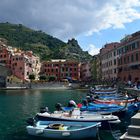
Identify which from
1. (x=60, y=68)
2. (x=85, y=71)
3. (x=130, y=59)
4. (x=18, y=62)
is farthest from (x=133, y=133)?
(x=85, y=71)

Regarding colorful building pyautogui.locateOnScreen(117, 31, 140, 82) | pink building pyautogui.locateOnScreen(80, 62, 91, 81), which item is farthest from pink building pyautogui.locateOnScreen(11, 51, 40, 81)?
colorful building pyautogui.locateOnScreen(117, 31, 140, 82)

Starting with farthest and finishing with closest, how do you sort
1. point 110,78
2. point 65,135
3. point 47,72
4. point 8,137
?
point 47,72
point 110,78
point 8,137
point 65,135

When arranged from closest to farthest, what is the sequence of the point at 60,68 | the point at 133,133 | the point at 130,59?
the point at 133,133, the point at 130,59, the point at 60,68

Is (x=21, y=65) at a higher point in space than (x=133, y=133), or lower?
higher

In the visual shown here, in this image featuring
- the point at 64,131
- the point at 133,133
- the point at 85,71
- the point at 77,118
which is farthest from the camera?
the point at 85,71

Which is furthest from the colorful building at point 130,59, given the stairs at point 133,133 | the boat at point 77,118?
the stairs at point 133,133

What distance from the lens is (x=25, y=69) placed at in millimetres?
144125

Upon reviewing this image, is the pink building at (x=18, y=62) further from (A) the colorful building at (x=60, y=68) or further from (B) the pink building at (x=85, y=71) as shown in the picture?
(B) the pink building at (x=85, y=71)

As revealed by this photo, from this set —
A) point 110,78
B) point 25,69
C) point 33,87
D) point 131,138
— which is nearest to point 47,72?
point 25,69

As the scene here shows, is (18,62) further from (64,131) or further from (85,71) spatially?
(64,131)

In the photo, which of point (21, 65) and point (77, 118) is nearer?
point (77, 118)

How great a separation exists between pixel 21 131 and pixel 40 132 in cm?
449

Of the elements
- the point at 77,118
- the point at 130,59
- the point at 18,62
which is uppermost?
the point at 18,62

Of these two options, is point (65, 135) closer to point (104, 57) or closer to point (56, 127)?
point (56, 127)
